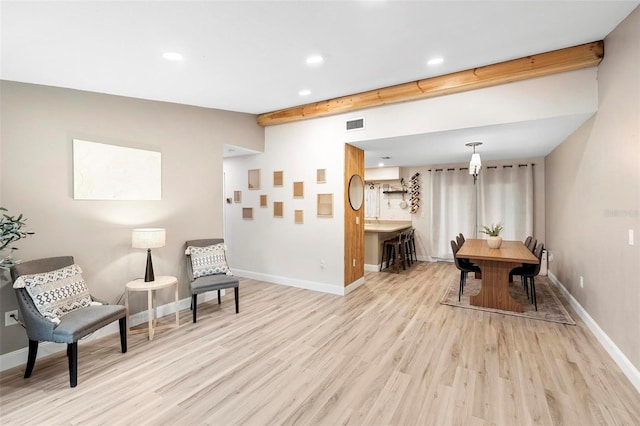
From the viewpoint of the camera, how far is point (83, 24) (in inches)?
82.1

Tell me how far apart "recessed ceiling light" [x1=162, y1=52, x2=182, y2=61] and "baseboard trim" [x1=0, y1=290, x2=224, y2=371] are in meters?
2.69

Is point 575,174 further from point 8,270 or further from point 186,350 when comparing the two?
point 8,270

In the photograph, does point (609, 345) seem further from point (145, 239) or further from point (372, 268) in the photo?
point (145, 239)

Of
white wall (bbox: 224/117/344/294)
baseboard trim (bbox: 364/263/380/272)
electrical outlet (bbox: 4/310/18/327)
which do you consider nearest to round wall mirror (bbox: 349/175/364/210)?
white wall (bbox: 224/117/344/294)

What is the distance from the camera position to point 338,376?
7.95 ft

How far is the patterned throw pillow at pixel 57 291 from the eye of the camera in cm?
238

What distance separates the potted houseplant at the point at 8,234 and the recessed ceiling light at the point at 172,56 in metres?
1.82

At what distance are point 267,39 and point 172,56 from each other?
0.91 metres

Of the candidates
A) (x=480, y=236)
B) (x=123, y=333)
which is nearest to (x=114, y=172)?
(x=123, y=333)

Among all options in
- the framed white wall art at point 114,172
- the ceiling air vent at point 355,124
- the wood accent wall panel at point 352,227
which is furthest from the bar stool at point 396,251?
the framed white wall art at point 114,172

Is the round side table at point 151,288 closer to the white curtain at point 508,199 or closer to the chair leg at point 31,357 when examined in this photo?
the chair leg at point 31,357

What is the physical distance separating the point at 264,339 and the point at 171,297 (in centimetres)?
165

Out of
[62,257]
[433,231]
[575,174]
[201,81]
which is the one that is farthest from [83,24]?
[433,231]

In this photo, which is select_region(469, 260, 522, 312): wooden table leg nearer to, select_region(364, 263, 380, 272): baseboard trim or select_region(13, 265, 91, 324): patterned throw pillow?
select_region(364, 263, 380, 272): baseboard trim
